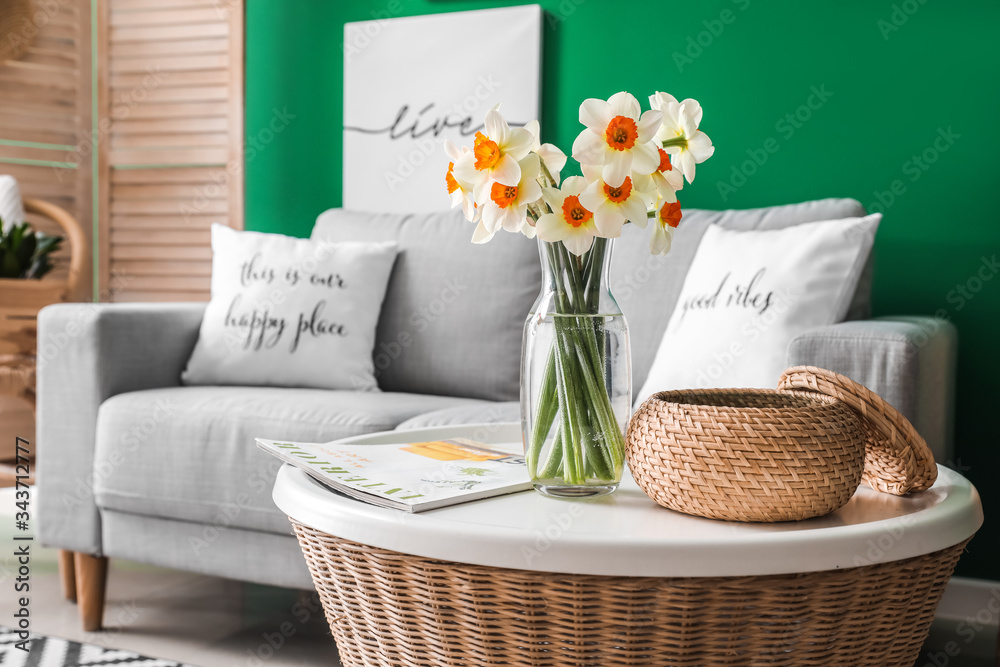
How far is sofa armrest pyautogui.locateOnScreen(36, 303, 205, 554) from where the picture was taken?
2.03m

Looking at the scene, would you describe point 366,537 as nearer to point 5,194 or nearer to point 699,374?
point 699,374

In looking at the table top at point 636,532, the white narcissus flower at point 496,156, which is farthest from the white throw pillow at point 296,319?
the white narcissus flower at point 496,156

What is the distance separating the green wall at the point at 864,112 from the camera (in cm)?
214

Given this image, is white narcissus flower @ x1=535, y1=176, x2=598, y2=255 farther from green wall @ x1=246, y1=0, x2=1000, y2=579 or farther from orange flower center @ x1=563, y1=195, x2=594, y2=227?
green wall @ x1=246, y1=0, x2=1000, y2=579

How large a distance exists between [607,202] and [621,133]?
0.06 metres

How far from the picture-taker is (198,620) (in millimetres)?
2041

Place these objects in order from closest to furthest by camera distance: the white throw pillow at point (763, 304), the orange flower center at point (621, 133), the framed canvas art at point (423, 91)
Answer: the orange flower center at point (621, 133), the white throw pillow at point (763, 304), the framed canvas art at point (423, 91)

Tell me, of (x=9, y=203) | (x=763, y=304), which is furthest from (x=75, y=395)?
(x=763, y=304)

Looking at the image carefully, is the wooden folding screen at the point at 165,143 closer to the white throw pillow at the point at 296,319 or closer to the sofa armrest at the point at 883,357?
the white throw pillow at the point at 296,319

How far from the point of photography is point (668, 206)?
0.88 metres

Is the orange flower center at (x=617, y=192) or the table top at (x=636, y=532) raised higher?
the orange flower center at (x=617, y=192)

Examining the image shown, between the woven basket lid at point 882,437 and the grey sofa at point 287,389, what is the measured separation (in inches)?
21.5

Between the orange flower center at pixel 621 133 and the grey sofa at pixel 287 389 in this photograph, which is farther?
the grey sofa at pixel 287 389

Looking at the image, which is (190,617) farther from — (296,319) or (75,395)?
(296,319)
